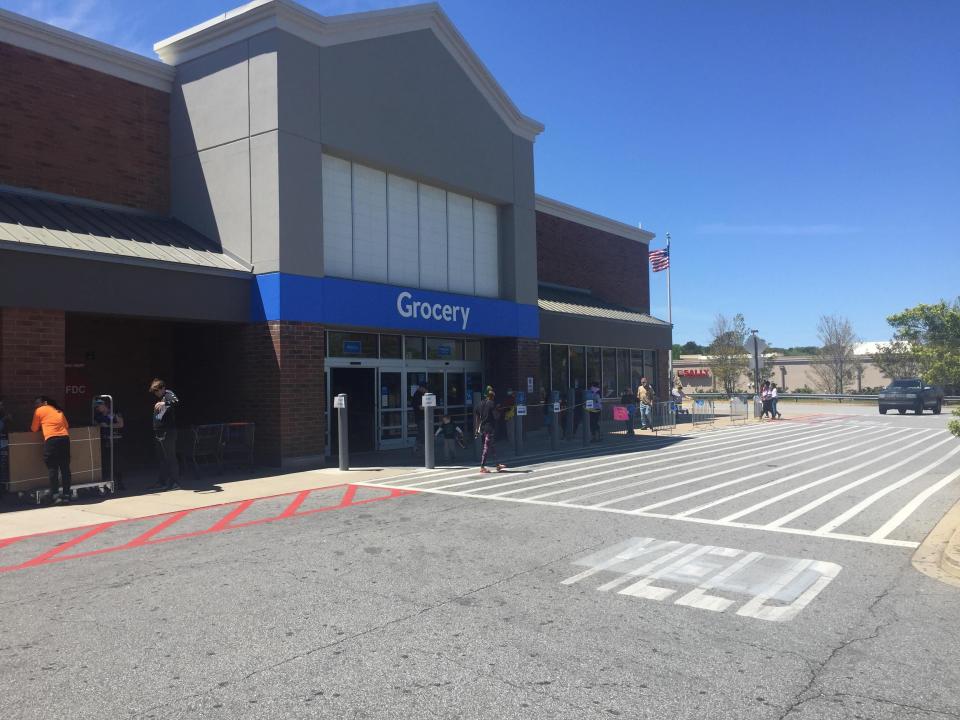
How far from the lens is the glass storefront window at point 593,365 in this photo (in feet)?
87.9

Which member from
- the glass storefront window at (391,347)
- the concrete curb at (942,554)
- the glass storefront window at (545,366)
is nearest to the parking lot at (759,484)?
the concrete curb at (942,554)

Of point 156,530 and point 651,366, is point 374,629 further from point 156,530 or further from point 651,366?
point 651,366

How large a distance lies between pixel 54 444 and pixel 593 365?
19768 millimetres

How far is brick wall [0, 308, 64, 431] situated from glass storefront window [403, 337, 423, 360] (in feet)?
28.7

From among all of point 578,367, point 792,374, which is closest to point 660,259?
point 578,367

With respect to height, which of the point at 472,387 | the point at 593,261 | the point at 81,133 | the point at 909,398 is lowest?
the point at 909,398

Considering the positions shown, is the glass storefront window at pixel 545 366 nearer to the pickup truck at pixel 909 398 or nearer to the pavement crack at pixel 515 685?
the pavement crack at pixel 515 685

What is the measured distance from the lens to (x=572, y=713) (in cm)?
374

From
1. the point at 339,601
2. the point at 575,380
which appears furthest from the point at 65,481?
the point at 575,380

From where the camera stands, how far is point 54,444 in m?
10.5

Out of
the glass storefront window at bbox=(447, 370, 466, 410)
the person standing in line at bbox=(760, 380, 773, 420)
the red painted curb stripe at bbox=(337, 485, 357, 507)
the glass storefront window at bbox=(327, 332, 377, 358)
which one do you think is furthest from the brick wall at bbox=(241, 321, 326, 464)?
the person standing in line at bbox=(760, 380, 773, 420)

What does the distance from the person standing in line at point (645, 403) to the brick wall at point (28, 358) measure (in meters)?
16.5

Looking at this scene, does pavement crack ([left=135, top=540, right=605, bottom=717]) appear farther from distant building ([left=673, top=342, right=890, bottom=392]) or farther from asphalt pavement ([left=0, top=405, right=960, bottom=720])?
distant building ([left=673, top=342, right=890, bottom=392])

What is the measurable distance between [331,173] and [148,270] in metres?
5.00
